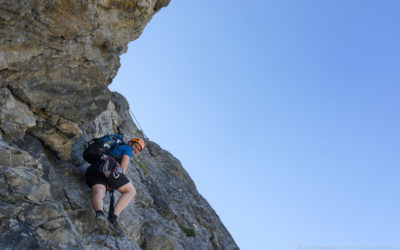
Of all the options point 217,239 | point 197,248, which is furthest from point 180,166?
point 197,248

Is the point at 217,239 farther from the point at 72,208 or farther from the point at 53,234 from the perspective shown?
the point at 53,234

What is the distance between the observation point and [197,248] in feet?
41.5

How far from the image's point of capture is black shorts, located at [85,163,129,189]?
9.66 metres

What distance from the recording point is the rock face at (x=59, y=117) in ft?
24.4

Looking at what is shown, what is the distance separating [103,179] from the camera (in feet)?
32.0

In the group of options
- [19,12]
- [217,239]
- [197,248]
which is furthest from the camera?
[217,239]

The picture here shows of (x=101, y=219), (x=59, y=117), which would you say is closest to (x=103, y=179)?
(x=101, y=219)

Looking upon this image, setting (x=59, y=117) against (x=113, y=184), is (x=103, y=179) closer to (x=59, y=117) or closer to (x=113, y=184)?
(x=113, y=184)

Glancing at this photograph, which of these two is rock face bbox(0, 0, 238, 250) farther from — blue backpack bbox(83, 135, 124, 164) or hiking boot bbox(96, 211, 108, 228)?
blue backpack bbox(83, 135, 124, 164)

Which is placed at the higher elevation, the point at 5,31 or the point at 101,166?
the point at 5,31

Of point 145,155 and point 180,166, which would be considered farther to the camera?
point 180,166

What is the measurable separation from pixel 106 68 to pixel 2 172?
4292 mm

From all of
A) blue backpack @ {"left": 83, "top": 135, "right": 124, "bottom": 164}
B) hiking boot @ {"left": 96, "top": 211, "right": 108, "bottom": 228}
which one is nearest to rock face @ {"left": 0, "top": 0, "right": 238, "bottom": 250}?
hiking boot @ {"left": 96, "top": 211, "right": 108, "bottom": 228}

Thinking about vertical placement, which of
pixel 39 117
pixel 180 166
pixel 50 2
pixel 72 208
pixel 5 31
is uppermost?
pixel 180 166
